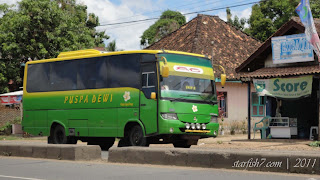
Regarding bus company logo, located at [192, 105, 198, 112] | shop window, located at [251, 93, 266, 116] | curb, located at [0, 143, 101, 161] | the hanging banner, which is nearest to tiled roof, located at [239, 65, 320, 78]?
the hanging banner

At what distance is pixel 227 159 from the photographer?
12.8m

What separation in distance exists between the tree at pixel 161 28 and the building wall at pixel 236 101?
133ft

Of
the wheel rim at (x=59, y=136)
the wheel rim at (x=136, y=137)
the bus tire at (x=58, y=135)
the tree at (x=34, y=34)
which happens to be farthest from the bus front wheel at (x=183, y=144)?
the tree at (x=34, y=34)

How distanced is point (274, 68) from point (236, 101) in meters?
9.74

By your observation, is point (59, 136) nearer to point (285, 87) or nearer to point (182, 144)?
point (182, 144)

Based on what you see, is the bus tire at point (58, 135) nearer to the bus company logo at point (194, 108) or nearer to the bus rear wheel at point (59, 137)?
the bus rear wheel at point (59, 137)

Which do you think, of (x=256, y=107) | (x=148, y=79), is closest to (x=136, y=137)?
(x=148, y=79)

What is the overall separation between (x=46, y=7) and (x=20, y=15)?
72.2 inches

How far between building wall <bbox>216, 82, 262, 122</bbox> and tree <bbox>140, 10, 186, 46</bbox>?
1598 inches

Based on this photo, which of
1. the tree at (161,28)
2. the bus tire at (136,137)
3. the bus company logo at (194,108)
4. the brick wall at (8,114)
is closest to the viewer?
the bus tire at (136,137)

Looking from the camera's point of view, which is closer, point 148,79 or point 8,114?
point 148,79

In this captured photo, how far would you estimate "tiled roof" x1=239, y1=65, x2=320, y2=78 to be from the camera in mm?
23453

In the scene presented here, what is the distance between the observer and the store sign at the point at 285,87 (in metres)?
23.9

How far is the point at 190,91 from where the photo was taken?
19062 mm
